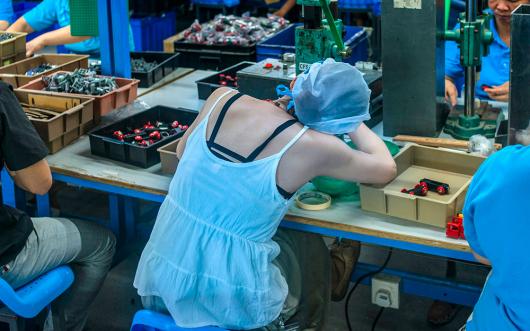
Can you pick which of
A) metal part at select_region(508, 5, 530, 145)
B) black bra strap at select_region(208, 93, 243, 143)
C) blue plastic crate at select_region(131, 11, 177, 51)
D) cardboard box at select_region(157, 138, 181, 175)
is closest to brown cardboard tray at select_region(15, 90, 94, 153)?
cardboard box at select_region(157, 138, 181, 175)

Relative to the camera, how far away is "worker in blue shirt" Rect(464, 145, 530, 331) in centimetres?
152

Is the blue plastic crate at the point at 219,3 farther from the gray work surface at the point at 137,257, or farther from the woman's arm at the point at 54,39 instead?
the gray work surface at the point at 137,257

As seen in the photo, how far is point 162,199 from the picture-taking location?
101 inches

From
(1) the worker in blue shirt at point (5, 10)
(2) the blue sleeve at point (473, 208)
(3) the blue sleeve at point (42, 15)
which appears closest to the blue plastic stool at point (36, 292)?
(2) the blue sleeve at point (473, 208)

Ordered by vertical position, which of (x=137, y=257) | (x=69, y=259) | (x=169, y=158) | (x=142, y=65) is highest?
(x=142, y=65)

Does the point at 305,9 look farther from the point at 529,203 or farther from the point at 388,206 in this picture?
the point at 529,203

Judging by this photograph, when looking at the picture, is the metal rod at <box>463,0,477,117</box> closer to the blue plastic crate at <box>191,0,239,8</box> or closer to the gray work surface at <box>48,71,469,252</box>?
the gray work surface at <box>48,71,469,252</box>

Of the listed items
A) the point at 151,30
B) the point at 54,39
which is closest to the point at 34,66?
the point at 54,39

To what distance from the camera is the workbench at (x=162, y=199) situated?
7.23 feet

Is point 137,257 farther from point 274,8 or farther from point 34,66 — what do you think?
point 274,8

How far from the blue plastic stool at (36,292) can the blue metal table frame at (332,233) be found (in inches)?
13.3

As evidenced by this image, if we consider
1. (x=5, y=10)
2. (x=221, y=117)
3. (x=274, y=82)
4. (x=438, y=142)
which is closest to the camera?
(x=221, y=117)

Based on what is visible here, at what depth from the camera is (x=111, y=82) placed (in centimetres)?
320

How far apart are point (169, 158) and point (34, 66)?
4.17 feet
